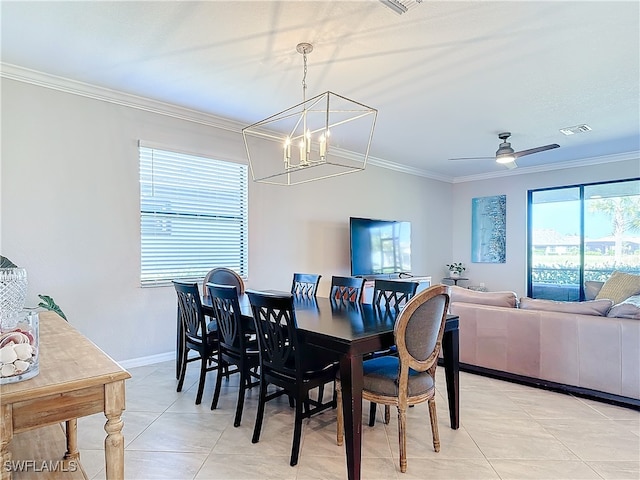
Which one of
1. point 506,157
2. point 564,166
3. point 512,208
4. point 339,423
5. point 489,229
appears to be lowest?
point 339,423

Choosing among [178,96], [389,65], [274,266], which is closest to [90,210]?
[178,96]

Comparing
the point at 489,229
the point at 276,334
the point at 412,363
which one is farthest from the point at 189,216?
the point at 489,229

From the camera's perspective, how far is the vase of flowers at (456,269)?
770 centimetres

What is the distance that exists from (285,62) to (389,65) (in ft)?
2.70

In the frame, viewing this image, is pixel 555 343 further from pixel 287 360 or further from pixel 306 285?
pixel 287 360

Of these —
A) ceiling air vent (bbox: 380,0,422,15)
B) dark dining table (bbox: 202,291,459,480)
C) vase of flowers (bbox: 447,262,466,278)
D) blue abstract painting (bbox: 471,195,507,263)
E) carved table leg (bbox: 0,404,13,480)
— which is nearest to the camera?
carved table leg (bbox: 0,404,13,480)

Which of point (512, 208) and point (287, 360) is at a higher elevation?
point (512, 208)

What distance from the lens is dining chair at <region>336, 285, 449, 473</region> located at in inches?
84.2

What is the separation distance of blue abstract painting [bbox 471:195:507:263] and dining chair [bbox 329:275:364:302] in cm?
490

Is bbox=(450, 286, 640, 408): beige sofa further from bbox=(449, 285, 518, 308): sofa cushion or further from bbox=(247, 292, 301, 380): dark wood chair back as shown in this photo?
bbox=(247, 292, 301, 380): dark wood chair back

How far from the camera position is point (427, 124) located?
15.0 ft

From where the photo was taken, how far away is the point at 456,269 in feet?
25.5

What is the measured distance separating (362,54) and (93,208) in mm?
2757

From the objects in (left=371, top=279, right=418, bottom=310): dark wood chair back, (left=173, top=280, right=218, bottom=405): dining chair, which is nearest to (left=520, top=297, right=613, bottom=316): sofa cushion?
(left=371, top=279, right=418, bottom=310): dark wood chair back
